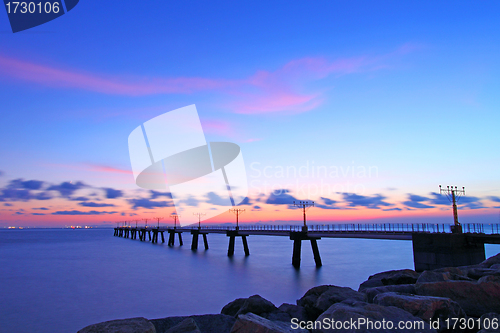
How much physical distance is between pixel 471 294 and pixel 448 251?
48.7 feet

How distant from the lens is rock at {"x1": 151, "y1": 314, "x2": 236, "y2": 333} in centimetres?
846

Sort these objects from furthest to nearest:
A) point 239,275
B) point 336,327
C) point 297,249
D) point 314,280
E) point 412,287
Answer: point 297,249, point 239,275, point 314,280, point 412,287, point 336,327

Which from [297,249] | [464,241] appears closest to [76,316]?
[464,241]

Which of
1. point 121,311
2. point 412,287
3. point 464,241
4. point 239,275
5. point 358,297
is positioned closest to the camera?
point 412,287

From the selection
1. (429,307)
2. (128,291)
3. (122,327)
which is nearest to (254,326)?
(122,327)

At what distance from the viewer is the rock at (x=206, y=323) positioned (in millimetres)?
8461

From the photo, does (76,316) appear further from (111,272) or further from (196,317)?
(111,272)

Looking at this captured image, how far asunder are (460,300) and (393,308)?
2868mm

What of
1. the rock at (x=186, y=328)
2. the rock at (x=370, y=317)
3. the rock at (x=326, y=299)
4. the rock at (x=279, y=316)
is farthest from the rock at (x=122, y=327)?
the rock at (x=326, y=299)

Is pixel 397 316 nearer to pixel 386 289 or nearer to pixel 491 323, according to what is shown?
pixel 491 323

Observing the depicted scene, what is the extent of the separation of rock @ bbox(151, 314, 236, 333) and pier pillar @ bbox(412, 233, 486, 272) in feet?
56.5

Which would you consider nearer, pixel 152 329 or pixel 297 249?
pixel 152 329

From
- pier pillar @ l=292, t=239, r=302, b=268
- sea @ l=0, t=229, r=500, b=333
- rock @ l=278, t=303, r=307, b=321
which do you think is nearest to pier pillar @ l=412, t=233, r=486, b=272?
sea @ l=0, t=229, r=500, b=333

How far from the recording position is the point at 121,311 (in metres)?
22.1
